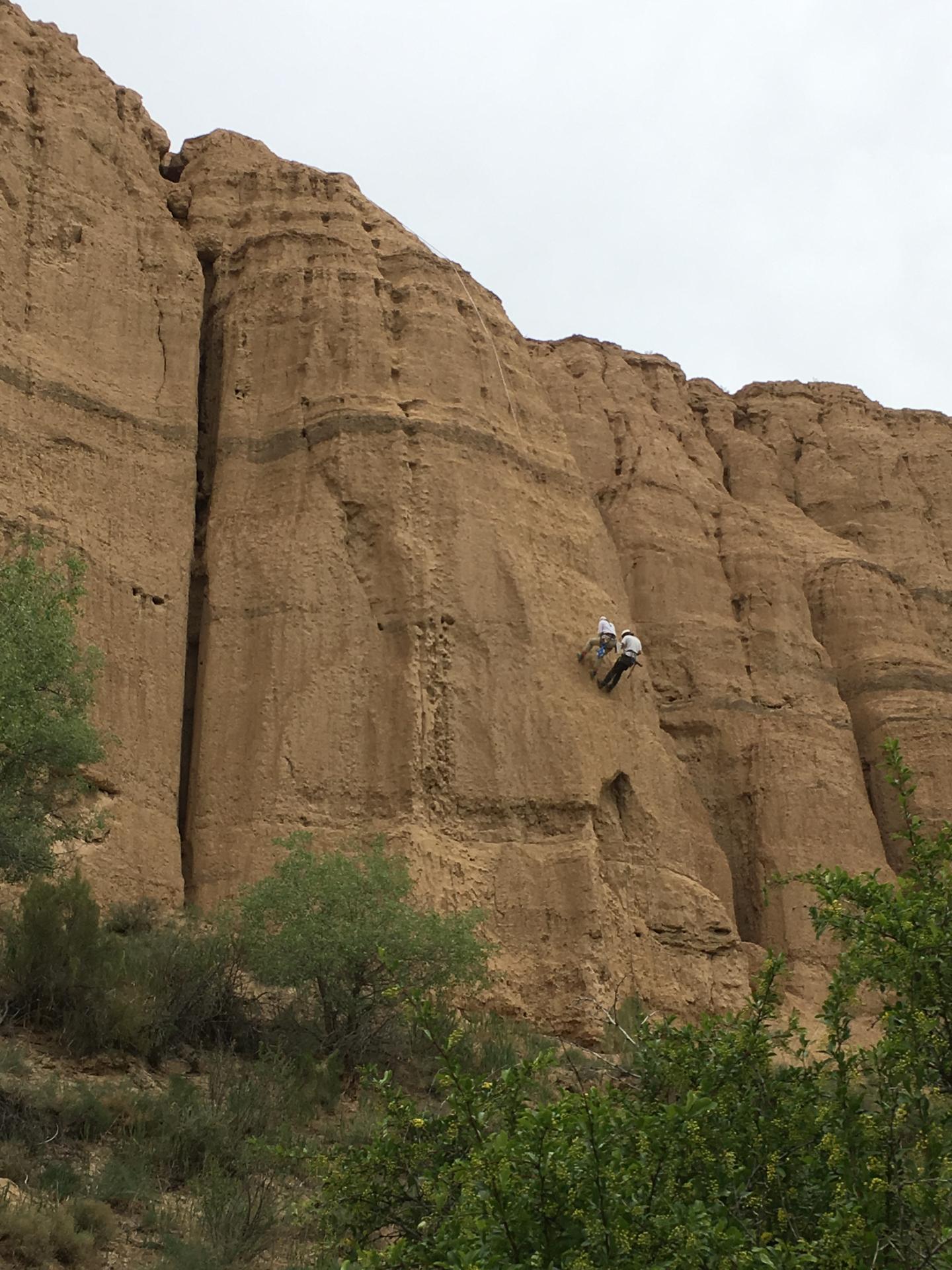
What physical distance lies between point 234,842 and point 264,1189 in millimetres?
8833

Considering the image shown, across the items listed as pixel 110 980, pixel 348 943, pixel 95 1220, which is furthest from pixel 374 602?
pixel 95 1220

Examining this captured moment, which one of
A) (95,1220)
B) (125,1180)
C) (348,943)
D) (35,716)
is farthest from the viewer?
(348,943)

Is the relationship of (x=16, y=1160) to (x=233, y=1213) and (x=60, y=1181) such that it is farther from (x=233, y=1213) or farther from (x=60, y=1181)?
(x=233, y=1213)

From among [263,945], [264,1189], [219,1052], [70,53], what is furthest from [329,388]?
[264,1189]

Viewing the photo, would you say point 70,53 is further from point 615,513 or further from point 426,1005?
point 426,1005

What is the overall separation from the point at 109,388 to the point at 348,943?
10945 millimetres

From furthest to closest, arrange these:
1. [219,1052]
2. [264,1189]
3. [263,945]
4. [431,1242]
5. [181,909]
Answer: [181,909] → [263,945] → [219,1052] → [264,1189] → [431,1242]

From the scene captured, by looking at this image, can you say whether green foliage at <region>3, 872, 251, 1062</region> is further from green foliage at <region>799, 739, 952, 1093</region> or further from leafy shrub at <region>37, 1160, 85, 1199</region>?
green foliage at <region>799, 739, 952, 1093</region>

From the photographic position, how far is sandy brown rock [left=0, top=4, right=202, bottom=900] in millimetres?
20562

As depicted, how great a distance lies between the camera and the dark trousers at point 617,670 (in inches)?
904

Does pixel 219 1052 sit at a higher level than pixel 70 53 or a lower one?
lower

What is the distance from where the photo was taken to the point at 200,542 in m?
23.6

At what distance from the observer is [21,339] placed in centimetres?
2216

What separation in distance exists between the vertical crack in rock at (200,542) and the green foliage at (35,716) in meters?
5.82
